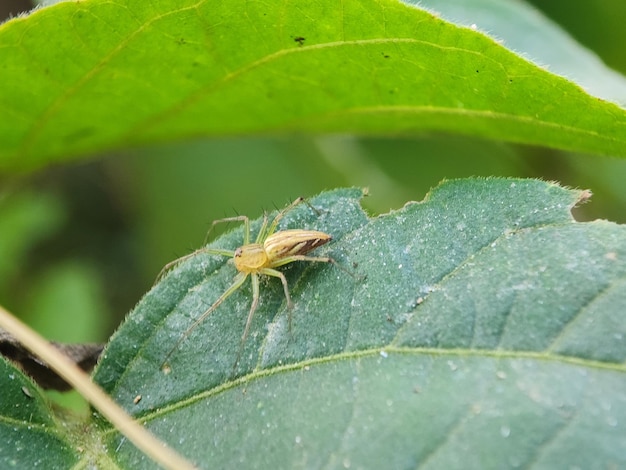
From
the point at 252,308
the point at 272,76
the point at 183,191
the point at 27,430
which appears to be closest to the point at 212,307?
the point at 252,308

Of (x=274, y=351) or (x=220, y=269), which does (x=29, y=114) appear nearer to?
(x=220, y=269)

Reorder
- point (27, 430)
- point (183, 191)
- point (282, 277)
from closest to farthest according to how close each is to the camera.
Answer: point (27, 430)
point (282, 277)
point (183, 191)

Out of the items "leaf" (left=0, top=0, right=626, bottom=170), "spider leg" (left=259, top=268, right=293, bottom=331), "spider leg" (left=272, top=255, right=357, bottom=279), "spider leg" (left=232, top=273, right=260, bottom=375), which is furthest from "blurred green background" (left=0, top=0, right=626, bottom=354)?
"spider leg" (left=232, top=273, right=260, bottom=375)

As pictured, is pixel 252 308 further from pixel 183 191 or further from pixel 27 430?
pixel 183 191

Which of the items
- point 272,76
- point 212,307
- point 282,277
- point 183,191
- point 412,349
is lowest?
point 183,191

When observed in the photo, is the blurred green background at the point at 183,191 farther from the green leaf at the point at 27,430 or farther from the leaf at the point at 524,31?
the green leaf at the point at 27,430
